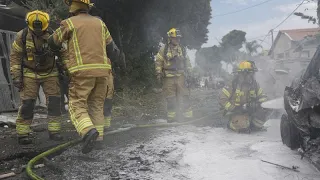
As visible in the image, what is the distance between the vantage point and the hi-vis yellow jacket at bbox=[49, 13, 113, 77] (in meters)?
3.88

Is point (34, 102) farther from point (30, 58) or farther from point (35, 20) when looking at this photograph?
point (35, 20)

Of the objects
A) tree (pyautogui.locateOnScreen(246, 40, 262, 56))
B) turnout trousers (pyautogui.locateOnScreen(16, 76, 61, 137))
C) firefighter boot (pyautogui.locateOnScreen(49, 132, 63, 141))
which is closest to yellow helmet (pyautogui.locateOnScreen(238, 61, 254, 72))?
turnout trousers (pyautogui.locateOnScreen(16, 76, 61, 137))

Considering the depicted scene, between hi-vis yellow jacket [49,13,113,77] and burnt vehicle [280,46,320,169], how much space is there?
2.22 meters

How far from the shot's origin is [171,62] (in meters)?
6.98

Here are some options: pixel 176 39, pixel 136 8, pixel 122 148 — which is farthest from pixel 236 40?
pixel 122 148

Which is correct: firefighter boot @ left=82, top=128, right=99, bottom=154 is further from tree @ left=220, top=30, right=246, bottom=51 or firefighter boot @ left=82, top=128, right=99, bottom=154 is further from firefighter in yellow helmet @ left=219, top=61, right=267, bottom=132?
tree @ left=220, top=30, right=246, bottom=51

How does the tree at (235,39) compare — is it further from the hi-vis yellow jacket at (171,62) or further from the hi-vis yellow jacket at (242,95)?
the hi-vis yellow jacket at (242,95)

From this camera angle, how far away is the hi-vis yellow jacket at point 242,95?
18.9 ft

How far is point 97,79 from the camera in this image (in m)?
4.05

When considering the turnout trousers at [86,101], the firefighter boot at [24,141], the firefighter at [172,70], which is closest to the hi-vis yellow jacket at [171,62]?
the firefighter at [172,70]

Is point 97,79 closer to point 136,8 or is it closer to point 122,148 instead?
point 122,148

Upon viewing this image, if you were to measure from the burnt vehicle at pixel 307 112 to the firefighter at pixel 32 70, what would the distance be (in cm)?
317

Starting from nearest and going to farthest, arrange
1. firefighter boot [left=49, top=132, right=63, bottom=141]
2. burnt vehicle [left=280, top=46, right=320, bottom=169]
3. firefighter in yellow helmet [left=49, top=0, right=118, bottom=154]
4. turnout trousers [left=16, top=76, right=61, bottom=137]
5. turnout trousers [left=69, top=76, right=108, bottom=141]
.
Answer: burnt vehicle [left=280, top=46, right=320, bottom=169] → turnout trousers [left=69, top=76, right=108, bottom=141] → firefighter in yellow helmet [left=49, top=0, right=118, bottom=154] → turnout trousers [left=16, top=76, right=61, bottom=137] → firefighter boot [left=49, top=132, right=63, bottom=141]

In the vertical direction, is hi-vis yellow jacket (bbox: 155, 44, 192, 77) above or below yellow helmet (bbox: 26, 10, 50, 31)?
below
